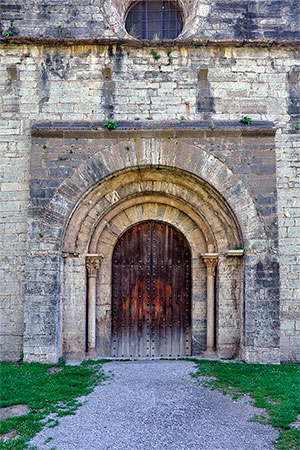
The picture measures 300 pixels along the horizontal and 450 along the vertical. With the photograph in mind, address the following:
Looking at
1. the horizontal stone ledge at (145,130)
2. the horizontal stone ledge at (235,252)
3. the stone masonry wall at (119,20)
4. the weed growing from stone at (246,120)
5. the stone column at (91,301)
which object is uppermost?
the stone masonry wall at (119,20)

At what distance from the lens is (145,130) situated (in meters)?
7.23

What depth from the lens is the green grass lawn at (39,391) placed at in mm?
4387

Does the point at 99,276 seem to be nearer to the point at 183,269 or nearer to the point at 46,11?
the point at 183,269

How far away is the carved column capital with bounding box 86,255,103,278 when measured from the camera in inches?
292

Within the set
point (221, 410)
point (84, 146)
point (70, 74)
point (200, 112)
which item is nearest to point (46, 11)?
point (70, 74)

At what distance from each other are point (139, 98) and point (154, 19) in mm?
1995

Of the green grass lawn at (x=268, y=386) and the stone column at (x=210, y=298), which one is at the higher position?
the stone column at (x=210, y=298)

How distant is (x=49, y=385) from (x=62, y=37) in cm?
591

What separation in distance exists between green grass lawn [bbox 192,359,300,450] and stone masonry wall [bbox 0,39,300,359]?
1083mm

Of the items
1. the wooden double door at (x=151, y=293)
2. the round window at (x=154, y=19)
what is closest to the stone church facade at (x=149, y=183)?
the wooden double door at (x=151, y=293)

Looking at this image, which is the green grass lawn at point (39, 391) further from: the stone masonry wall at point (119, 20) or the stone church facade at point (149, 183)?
the stone masonry wall at point (119, 20)

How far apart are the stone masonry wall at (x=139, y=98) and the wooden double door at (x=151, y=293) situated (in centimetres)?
176

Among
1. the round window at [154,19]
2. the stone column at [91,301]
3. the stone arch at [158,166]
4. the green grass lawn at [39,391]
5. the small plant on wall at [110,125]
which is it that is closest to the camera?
the green grass lawn at [39,391]

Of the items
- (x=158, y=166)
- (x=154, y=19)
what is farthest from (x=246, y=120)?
(x=154, y=19)
